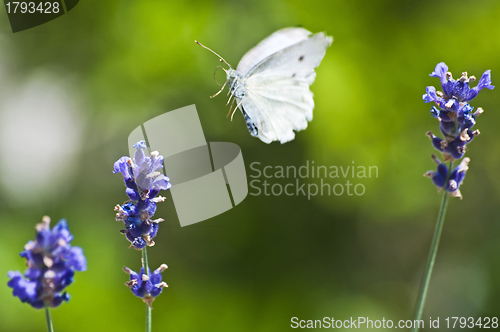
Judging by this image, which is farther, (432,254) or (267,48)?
(267,48)

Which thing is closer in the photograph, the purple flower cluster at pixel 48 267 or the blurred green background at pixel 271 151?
the purple flower cluster at pixel 48 267

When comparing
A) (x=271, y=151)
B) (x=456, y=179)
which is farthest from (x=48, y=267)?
(x=271, y=151)

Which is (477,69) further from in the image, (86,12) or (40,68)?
(40,68)

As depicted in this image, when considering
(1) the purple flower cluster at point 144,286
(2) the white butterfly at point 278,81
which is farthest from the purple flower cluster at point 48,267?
(2) the white butterfly at point 278,81

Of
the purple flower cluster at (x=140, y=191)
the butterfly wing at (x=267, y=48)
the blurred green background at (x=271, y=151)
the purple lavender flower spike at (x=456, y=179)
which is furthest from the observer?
the blurred green background at (x=271, y=151)

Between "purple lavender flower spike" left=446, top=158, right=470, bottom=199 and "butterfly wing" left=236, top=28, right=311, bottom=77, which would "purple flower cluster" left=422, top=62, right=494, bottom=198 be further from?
"butterfly wing" left=236, top=28, right=311, bottom=77

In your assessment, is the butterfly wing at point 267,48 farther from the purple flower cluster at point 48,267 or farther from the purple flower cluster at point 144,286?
the purple flower cluster at point 48,267

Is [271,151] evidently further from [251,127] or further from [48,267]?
[48,267]
